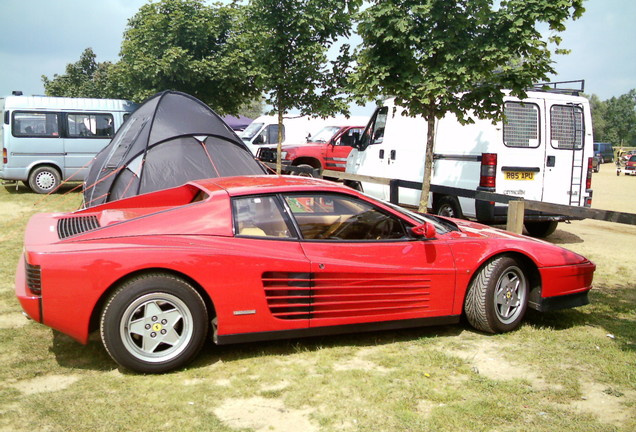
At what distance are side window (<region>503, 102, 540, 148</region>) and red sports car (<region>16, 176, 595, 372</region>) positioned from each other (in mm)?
3862

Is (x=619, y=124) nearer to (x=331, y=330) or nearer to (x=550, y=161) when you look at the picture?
(x=550, y=161)

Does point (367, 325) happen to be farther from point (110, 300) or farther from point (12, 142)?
point (12, 142)

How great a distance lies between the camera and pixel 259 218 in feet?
14.0

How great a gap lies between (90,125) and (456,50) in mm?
11916

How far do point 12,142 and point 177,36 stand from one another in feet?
17.6

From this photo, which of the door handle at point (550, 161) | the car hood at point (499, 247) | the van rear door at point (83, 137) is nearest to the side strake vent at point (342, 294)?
the car hood at point (499, 247)

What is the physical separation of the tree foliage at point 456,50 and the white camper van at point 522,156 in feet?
3.26

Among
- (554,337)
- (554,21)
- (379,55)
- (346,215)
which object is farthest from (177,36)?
(554,337)

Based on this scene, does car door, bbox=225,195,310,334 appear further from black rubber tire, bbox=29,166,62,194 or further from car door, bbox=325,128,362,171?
black rubber tire, bbox=29,166,62,194

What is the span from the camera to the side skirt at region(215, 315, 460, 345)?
4060 mm

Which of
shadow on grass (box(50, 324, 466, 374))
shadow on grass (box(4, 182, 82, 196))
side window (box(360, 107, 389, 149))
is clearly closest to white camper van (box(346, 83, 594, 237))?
side window (box(360, 107, 389, 149))

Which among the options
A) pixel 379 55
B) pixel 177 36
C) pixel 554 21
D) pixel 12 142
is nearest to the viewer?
pixel 554 21

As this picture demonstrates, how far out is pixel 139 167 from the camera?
8.55 m

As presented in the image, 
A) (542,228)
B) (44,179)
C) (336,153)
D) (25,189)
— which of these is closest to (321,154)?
(336,153)
